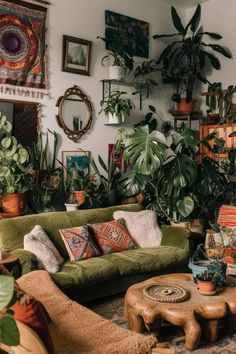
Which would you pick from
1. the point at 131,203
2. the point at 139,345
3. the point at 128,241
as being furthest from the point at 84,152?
the point at 139,345

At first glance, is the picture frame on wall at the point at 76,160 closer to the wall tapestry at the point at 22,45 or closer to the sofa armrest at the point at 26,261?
the wall tapestry at the point at 22,45

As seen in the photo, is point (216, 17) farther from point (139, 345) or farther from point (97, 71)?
point (139, 345)

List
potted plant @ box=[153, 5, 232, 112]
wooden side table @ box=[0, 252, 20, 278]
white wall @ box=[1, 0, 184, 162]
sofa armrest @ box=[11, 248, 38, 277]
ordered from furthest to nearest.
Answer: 1. potted plant @ box=[153, 5, 232, 112]
2. white wall @ box=[1, 0, 184, 162]
3. sofa armrest @ box=[11, 248, 38, 277]
4. wooden side table @ box=[0, 252, 20, 278]

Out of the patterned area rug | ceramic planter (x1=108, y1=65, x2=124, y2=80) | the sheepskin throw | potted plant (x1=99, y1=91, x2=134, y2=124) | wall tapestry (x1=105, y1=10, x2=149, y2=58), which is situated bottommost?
the patterned area rug

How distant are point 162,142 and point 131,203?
3.01 feet

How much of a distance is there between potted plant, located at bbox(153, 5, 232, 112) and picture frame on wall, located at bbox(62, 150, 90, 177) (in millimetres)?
1747

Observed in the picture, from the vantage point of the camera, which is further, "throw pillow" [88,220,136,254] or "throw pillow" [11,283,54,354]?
"throw pillow" [88,220,136,254]

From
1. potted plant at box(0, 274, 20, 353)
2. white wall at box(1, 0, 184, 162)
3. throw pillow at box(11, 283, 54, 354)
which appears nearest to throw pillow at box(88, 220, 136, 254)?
white wall at box(1, 0, 184, 162)

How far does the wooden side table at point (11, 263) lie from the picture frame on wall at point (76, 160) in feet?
5.92

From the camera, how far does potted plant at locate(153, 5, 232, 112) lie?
5.55 meters

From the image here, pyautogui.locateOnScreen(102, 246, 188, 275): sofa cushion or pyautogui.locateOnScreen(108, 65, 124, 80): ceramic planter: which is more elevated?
pyautogui.locateOnScreen(108, 65, 124, 80): ceramic planter

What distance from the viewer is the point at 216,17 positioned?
571 cm

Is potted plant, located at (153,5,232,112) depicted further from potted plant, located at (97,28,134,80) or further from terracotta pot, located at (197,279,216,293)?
terracotta pot, located at (197,279,216,293)

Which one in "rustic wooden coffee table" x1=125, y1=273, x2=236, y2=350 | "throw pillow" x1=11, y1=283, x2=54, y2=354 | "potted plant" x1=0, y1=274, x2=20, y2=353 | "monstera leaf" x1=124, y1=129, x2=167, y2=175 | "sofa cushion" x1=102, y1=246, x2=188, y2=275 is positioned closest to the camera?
"potted plant" x1=0, y1=274, x2=20, y2=353
